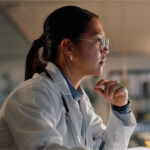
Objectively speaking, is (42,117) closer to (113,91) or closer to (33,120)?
(33,120)

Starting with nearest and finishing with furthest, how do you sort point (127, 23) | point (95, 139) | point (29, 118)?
point (29, 118), point (95, 139), point (127, 23)

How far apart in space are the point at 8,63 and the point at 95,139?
3399 millimetres

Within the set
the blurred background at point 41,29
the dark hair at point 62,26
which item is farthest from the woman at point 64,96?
the blurred background at point 41,29

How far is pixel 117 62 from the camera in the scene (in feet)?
22.9

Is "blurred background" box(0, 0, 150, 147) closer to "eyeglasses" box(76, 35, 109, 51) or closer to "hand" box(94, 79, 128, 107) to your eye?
"hand" box(94, 79, 128, 107)

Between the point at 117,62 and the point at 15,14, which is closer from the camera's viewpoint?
the point at 15,14

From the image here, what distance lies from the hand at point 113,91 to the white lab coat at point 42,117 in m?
0.14

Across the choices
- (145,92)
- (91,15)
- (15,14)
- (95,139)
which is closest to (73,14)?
(91,15)

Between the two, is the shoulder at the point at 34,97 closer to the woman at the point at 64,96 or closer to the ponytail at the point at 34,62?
the woman at the point at 64,96

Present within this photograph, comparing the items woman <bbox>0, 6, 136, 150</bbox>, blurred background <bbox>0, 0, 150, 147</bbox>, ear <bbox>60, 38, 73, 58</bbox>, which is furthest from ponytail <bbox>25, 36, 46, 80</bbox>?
blurred background <bbox>0, 0, 150, 147</bbox>

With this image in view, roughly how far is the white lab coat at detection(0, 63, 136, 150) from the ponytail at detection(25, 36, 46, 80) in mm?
85

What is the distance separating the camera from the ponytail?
4.03 feet

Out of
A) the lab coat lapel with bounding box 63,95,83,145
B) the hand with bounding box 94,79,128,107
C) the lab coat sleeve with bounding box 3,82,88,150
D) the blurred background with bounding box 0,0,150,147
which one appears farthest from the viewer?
the blurred background with bounding box 0,0,150,147

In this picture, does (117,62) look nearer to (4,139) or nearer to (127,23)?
(127,23)
